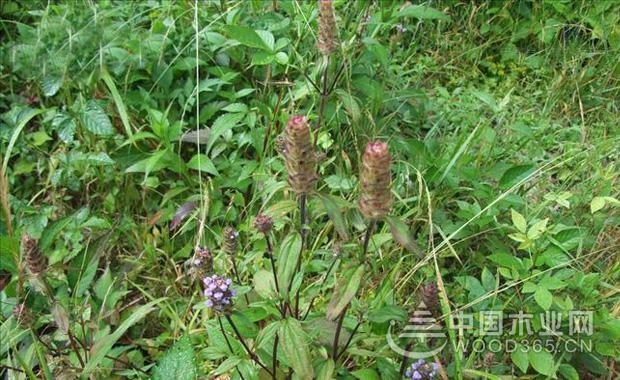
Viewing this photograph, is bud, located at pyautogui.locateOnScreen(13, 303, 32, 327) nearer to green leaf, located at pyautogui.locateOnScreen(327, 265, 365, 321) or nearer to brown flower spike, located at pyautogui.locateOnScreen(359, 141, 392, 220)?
green leaf, located at pyautogui.locateOnScreen(327, 265, 365, 321)

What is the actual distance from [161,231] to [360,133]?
77cm

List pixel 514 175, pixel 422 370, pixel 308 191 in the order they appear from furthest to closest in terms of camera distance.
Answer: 1. pixel 514 175
2. pixel 422 370
3. pixel 308 191

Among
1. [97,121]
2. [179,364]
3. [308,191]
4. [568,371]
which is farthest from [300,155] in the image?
[97,121]

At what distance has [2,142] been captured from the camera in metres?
2.54

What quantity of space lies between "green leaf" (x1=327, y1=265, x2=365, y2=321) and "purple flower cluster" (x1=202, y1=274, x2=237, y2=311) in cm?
26

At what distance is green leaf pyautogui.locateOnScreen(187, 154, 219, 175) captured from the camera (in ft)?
7.52

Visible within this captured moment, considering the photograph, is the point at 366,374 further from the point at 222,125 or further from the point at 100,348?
the point at 222,125

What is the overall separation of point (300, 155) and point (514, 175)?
1.03 metres

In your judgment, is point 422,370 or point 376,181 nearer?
point 376,181

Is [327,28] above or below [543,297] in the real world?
above

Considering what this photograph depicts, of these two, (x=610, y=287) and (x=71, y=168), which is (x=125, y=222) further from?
(x=610, y=287)

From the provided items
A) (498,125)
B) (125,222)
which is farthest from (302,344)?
(498,125)

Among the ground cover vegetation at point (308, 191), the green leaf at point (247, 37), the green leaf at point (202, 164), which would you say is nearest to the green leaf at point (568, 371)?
the ground cover vegetation at point (308, 191)

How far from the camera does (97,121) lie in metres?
2.40
